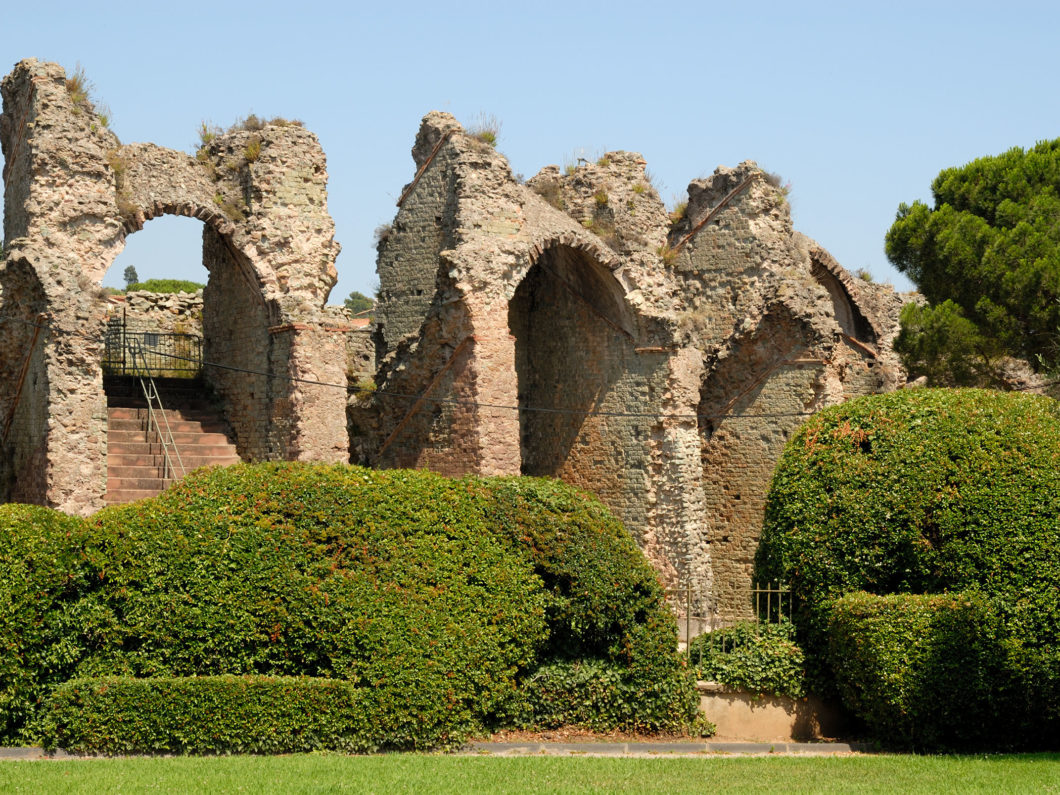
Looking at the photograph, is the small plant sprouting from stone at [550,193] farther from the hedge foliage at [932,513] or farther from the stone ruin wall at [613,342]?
the hedge foliage at [932,513]

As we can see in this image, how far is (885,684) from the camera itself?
13812 millimetres

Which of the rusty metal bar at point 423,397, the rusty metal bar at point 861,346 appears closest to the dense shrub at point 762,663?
the rusty metal bar at point 423,397

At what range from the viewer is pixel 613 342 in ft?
76.7

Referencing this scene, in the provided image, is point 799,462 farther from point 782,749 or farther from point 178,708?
point 178,708

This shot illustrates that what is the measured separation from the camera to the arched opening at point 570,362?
23.3 m

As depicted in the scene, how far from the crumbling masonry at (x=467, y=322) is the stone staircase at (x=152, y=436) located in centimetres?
34

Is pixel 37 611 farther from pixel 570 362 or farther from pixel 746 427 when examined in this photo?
pixel 746 427

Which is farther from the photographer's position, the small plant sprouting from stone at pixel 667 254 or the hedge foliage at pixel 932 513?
the small plant sprouting from stone at pixel 667 254

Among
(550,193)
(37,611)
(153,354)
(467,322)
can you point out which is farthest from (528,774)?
(153,354)

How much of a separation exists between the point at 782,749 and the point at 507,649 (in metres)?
2.95

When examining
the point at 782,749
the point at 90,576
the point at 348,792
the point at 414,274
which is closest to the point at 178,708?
the point at 90,576

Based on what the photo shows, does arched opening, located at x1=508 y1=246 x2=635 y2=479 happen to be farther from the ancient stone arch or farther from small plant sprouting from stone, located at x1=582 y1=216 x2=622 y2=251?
the ancient stone arch

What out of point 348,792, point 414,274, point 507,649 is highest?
point 414,274

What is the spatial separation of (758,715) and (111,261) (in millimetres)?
10249
